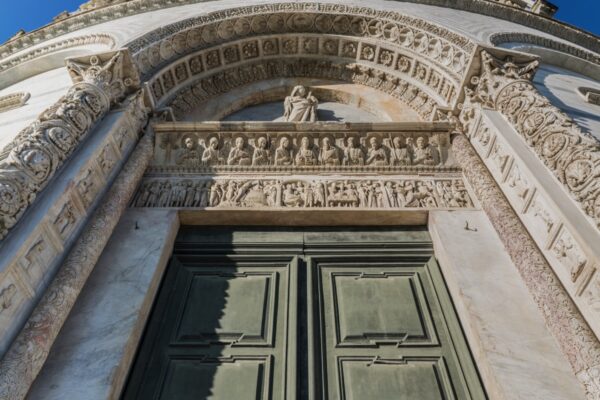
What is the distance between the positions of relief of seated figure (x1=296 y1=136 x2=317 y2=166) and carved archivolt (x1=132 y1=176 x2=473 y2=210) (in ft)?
0.89

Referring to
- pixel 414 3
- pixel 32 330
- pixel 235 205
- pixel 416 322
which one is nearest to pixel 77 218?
pixel 32 330

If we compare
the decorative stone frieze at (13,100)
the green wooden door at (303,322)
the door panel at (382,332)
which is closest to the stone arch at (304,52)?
the decorative stone frieze at (13,100)

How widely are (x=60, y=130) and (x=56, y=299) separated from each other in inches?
64.0

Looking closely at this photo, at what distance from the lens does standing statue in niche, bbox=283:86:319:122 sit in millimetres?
6539

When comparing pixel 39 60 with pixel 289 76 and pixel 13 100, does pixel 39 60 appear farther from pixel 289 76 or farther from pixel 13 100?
pixel 289 76

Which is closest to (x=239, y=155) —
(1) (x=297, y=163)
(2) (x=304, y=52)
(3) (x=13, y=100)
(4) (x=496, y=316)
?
(1) (x=297, y=163)

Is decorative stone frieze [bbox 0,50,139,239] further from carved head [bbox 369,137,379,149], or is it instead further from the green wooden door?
carved head [bbox 369,137,379,149]

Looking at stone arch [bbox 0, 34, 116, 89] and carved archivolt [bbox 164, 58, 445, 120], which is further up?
stone arch [bbox 0, 34, 116, 89]

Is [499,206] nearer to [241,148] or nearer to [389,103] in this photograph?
[241,148]

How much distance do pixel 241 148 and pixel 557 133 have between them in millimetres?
3403

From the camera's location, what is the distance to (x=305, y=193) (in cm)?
493

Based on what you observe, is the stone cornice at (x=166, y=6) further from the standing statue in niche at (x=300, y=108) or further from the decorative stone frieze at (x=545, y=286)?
the decorative stone frieze at (x=545, y=286)

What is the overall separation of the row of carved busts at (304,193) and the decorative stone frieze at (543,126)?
0.95m

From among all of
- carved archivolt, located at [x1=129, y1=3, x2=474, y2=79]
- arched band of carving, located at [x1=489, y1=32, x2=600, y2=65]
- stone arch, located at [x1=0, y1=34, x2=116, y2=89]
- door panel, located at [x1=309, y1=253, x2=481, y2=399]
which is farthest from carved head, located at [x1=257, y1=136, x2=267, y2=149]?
arched band of carving, located at [x1=489, y1=32, x2=600, y2=65]
